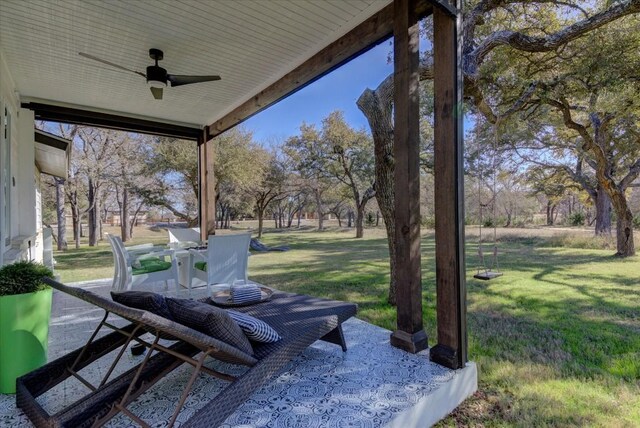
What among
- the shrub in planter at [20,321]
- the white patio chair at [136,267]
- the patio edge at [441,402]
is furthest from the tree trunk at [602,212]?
the shrub in planter at [20,321]

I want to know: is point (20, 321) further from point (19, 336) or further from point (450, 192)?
point (450, 192)

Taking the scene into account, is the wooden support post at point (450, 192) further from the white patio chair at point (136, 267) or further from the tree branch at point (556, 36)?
the white patio chair at point (136, 267)

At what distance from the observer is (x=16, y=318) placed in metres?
2.13

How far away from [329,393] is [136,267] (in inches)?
134

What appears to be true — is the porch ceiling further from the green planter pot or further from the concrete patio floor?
the concrete patio floor

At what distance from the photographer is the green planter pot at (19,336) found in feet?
6.94

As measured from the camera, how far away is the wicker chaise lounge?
5.06 feet

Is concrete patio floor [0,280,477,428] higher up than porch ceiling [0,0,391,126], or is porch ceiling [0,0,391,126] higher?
porch ceiling [0,0,391,126]

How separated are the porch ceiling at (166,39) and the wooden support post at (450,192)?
896mm

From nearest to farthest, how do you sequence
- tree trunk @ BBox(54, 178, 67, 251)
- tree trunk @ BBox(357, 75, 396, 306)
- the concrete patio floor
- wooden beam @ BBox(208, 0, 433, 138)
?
1. the concrete patio floor
2. wooden beam @ BBox(208, 0, 433, 138)
3. tree trunk @ BBox(357, 75, 396, 306)
4. tree trunk @ BBox(54, 178, 67, 251)

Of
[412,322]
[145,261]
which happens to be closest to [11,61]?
[145,261]

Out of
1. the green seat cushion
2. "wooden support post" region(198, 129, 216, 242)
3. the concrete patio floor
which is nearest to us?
the concrete patio floor

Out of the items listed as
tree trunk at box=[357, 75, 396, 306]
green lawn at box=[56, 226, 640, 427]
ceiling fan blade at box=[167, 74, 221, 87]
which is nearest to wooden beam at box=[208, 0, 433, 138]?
tree trunk at box=[357, 75, 396, 306]

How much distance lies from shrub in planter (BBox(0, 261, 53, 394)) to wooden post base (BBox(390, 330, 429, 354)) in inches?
99.0
